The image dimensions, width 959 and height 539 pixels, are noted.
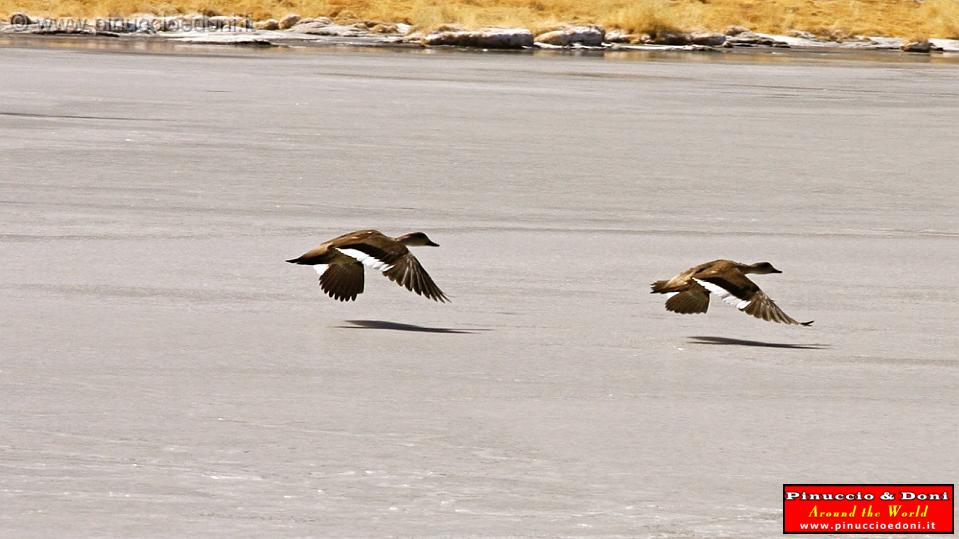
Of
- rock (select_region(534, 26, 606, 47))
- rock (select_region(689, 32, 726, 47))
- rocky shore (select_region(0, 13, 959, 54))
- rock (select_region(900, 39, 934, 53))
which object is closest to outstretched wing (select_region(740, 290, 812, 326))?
rocky shore (select_region(0, 13, 959, 54))

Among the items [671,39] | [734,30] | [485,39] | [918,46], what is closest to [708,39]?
[671,39]

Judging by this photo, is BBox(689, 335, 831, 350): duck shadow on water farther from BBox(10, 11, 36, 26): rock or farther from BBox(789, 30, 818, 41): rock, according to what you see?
BBox(789, 30, 818, 41): rock

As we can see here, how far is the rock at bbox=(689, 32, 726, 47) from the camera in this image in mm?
46812

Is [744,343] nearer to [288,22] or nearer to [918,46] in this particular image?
[918,46]

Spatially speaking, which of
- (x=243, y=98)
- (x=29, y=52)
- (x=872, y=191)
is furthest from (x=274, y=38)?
(x=872, y=191)

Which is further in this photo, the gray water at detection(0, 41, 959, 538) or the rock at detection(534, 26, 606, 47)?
the rock at detection(534, 26, 606, 47)

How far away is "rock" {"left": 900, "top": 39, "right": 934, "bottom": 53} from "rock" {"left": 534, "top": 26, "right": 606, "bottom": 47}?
8.36 metres

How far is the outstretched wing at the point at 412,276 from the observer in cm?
688

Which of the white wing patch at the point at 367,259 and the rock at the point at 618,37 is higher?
the white wing patch at the point at 367,259

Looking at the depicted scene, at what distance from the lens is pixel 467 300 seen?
774cm

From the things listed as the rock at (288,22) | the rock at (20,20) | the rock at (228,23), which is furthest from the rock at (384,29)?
the rock at (20,20)

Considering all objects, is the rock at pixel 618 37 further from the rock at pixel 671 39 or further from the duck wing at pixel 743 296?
the duck wing at pixel 743 296

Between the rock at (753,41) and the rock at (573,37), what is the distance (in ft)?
14.9

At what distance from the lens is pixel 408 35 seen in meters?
46.2
